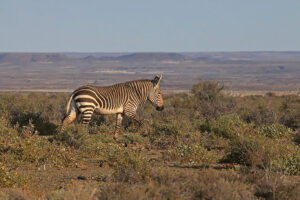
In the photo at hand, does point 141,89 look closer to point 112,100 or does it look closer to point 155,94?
point 155,94

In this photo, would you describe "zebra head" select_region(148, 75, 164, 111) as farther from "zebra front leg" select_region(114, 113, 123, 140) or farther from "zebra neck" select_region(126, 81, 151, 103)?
"zebra front leg" select_region(114, 113, 123, 140)

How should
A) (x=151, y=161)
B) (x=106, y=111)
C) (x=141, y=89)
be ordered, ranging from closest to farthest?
(x=151, y=161)
(x=106, y=111)
(x=141, y=89)

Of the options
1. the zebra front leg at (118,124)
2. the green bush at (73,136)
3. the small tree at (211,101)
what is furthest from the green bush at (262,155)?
the small tree at (211,101)

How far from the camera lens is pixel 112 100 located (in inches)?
578

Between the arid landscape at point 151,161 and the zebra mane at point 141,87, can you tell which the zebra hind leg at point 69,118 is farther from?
the zebra mane at point 141,87

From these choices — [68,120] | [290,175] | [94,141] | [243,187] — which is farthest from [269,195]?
[68,120]

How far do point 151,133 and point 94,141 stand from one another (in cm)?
236

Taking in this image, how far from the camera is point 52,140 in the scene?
1273cm

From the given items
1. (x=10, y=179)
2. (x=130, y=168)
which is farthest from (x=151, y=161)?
(x=10, y=179)

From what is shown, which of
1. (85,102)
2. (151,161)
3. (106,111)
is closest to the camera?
(151,161)

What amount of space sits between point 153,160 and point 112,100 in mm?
4099

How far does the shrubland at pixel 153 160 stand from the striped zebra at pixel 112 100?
743 millimetres

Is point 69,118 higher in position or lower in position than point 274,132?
higher

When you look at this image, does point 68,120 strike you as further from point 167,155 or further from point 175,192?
point 175,192
